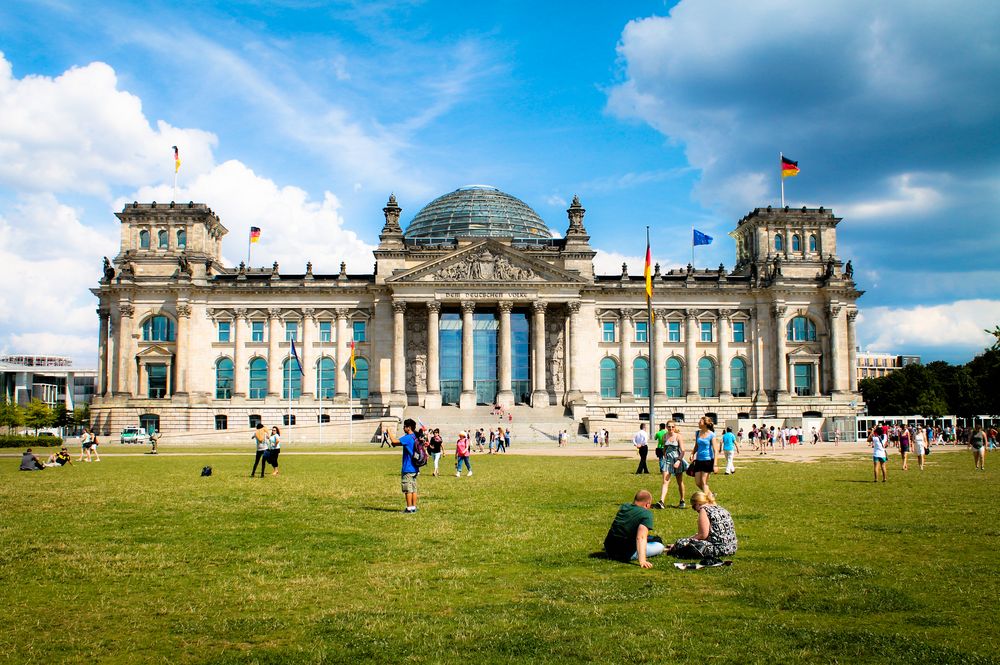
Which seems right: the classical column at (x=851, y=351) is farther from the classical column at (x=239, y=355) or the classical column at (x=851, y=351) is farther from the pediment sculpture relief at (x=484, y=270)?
the classical column at (x=239, y=355)

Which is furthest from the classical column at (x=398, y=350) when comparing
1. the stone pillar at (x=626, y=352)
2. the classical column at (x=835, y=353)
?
the classical column at (x=835, y=353)

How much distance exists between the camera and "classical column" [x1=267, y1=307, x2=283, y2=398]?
3664 inches

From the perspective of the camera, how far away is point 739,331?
9644 cm

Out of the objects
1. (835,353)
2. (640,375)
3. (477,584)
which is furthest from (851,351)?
(477,584)

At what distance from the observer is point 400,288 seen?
3526 inches

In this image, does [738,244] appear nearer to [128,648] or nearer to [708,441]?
[708,441]

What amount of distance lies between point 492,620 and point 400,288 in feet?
262

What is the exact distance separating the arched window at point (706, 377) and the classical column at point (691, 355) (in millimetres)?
1157

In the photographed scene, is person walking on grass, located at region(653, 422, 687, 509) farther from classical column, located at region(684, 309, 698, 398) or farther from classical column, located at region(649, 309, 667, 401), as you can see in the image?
classical column, located at region(684, 309, 698, 398)

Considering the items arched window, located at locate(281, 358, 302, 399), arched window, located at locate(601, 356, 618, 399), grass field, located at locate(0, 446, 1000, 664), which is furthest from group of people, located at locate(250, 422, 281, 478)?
arched window, located at locate(601, 356, 618, 399)

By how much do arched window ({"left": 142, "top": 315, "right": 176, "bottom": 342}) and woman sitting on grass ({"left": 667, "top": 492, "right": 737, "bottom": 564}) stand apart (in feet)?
286

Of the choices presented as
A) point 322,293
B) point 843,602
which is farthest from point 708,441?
point 322,293

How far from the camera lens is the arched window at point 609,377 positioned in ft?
313

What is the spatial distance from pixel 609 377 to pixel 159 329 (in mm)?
50282
